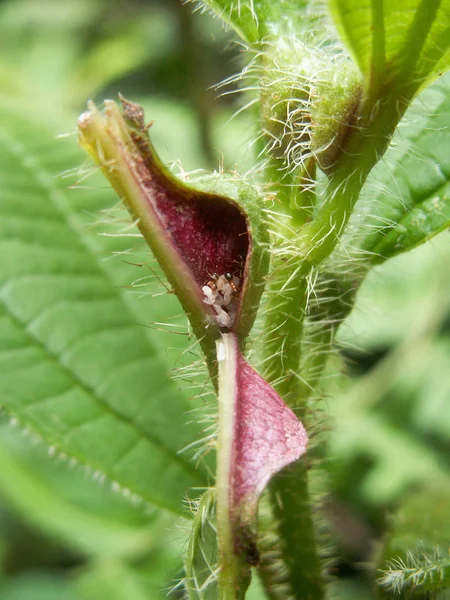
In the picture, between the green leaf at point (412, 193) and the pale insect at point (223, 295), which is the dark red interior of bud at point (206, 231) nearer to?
the pale insect at point (223, 295)

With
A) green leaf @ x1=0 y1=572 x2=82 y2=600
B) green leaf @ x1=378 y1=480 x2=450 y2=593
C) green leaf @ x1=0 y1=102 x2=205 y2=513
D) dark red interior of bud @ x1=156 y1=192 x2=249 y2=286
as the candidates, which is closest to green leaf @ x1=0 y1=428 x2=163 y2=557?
Answer: green leaf @ x1=0 y1=572 x2=82 y2=600

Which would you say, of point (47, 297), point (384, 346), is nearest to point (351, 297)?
point (47, 297)

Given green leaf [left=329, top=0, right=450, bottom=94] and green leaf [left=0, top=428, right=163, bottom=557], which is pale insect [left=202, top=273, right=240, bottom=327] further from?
green leaf [left=0, top=428, right=163, bottom=557]

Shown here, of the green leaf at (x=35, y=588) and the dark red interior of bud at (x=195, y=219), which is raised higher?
the dark red interior of bud at (x=195, y=219)

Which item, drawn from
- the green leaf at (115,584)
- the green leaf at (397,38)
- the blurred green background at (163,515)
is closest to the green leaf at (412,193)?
the green leaf at (397,38)

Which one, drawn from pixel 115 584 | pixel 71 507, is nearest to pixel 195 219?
pixel 115 584

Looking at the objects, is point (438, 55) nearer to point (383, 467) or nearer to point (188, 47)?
point (383, 467)
